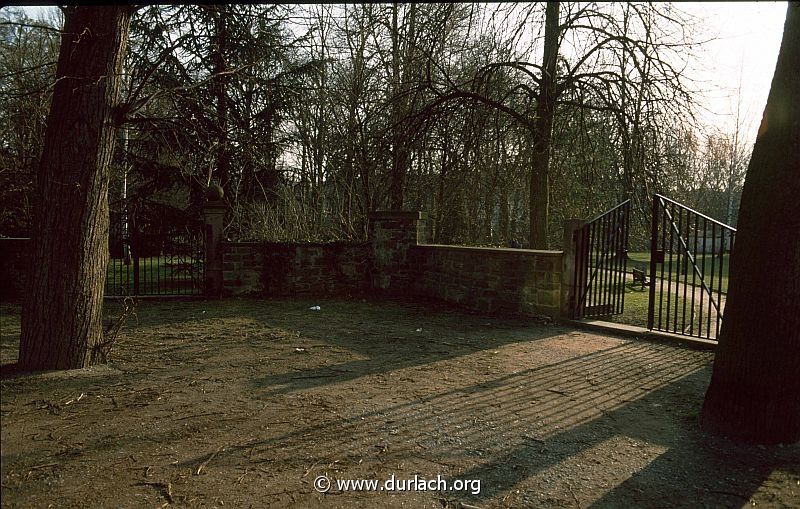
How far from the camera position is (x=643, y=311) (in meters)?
9.98

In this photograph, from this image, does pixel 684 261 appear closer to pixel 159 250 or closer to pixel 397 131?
pixel 397 131

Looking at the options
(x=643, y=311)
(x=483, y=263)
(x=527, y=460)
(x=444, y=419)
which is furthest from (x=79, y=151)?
(x=643, y=311)

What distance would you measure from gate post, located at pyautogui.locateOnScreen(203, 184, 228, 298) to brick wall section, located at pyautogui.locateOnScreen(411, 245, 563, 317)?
4161 millimetres

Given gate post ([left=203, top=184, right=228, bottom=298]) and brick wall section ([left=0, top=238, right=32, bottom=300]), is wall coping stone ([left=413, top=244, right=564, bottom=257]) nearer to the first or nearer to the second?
gate post ([left=203, top=184, right=228, bottom=298])

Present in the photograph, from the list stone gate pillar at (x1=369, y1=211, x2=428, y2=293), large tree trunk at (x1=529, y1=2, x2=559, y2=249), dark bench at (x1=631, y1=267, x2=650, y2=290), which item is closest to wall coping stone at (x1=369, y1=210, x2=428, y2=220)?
stone gate pillar at (x1=369, y1=211, x2=428, y2=293)

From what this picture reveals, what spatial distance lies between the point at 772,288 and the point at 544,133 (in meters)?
8.47

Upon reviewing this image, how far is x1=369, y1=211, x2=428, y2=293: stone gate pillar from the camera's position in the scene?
37.4 ft

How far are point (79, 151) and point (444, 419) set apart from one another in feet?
12.6

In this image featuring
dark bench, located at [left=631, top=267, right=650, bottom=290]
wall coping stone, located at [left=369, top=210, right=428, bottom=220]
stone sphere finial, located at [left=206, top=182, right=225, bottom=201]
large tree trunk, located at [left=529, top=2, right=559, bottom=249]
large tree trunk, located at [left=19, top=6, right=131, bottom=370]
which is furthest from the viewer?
dark bench, located at [left=631, top=267, right=650, bottom=290]

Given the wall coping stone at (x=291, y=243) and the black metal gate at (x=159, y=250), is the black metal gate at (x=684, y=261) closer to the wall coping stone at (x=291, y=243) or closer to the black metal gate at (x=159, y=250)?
the wall coping stone at (x=291, y=243)

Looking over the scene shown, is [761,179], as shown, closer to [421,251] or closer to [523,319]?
[523,319]

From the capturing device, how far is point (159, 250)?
1184 centimetres

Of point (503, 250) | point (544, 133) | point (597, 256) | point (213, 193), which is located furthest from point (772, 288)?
point (213, 193)

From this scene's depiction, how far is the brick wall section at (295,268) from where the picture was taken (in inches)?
433
